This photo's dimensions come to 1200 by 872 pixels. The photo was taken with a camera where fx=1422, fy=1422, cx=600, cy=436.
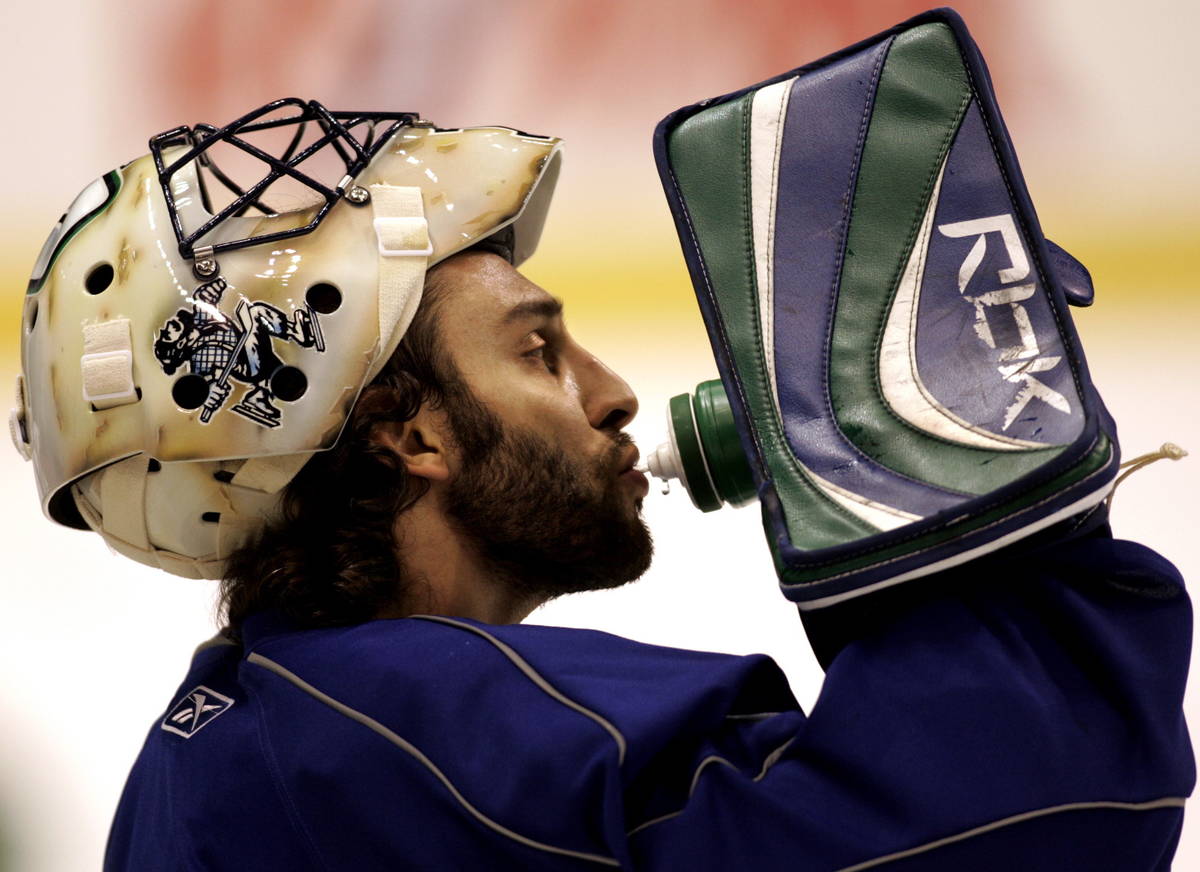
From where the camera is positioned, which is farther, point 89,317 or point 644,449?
point 644,449

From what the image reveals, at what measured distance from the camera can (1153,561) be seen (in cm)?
94

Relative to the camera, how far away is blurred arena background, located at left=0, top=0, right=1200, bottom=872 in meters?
2.03

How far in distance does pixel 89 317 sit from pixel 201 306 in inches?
4.3

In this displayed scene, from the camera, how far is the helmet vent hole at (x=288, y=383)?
1.25 meters

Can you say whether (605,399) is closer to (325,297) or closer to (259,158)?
(325,297)

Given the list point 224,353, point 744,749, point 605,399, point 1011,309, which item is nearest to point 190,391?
point 224,353

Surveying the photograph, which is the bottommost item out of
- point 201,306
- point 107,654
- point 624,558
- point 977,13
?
point 107,654

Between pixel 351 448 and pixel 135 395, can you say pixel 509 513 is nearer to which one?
pixel 351 448

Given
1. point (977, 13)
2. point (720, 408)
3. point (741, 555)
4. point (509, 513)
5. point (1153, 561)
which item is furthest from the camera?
point (977, 13)

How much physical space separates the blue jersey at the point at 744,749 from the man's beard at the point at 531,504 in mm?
221

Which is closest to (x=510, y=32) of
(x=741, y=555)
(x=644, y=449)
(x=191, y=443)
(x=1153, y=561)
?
(x=644, y=449)

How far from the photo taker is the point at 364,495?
1358 mm

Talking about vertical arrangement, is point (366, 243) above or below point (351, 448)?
above

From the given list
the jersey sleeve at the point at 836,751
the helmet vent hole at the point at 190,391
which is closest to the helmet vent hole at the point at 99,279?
the helmet vent hole at the point at 190,391
